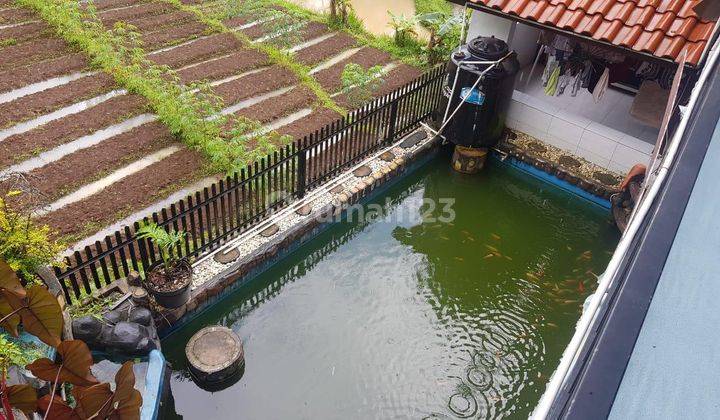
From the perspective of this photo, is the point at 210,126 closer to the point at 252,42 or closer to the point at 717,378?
the point at 252,42

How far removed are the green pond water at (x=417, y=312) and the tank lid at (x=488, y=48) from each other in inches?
85.8

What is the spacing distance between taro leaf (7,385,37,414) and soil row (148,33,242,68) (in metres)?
9.50

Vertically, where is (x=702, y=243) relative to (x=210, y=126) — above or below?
above

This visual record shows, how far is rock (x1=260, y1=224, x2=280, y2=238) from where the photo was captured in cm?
731

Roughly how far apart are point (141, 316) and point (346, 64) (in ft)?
26.2

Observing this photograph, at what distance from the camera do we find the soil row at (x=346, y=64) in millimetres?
11305

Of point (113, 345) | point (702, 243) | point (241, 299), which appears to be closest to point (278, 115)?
point (241, 299)

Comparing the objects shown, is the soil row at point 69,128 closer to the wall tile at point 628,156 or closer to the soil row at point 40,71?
the soil row at point 40,71

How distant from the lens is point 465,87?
28.3ft

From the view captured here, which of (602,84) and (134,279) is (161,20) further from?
(602,84)

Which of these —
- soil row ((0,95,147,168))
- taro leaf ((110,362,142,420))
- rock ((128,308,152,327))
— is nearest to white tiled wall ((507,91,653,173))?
soil row ((0,95,147,168))

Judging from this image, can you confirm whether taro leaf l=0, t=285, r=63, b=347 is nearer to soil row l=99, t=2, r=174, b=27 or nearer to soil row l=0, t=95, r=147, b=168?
soil row l=0, t=95, r=147, b=168

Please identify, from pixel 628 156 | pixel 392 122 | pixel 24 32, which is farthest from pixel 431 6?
pixel 24 32

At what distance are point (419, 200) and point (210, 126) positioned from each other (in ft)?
12.3
